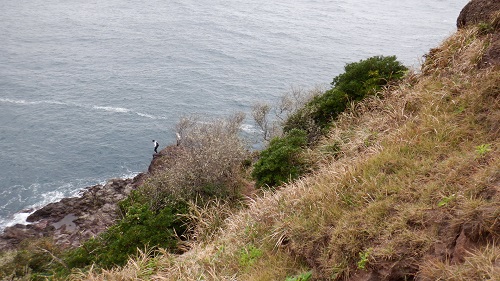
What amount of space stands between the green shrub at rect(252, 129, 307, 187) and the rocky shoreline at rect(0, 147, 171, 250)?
1238 cm

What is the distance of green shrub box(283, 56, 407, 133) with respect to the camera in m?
14.9

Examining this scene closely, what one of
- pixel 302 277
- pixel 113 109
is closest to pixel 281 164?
pixel 302 277

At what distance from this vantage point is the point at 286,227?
329 inches

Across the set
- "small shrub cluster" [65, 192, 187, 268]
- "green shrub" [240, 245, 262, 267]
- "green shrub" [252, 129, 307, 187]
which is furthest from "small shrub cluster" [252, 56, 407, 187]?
"green shrub" [240, 245, 262, 267]

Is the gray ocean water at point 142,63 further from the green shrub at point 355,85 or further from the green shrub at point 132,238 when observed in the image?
the green shrub at point 355,85

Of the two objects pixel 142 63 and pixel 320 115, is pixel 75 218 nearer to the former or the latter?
pixel 320 115

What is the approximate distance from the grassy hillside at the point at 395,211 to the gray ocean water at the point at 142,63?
2744 centimetres

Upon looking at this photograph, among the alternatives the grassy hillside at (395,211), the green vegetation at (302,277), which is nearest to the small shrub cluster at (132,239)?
the grassy hillside at (395,211)

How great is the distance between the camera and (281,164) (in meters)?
13.9

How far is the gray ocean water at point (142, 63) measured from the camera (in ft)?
135

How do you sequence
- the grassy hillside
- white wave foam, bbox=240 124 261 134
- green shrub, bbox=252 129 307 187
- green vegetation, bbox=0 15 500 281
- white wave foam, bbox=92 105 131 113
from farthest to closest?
white wave foam, bbox=92 105 131 113, white wave foam, bbox=240 124 261 134, green shrub, bbox=252 129 307 187, green vegetation, bbox=0 15 500 281, the grassy hillside

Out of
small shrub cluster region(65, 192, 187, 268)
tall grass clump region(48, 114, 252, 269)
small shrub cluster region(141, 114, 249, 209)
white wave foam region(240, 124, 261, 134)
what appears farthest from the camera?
white wave foam region(240, 124, 261, 134)

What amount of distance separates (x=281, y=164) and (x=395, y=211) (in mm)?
6926

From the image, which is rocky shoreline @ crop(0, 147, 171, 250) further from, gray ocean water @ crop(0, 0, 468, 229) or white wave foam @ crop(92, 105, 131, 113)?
white wave foam @ crop(92, 105, 131, 113)
